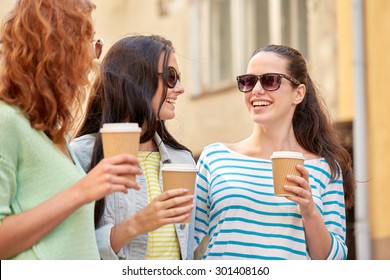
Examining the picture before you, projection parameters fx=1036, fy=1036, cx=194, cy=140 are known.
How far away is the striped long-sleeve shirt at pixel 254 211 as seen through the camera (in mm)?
4016

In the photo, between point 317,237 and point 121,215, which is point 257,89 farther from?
point 121,215

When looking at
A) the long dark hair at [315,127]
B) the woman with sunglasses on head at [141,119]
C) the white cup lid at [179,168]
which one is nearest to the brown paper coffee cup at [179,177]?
the white cup lid at [179,168]

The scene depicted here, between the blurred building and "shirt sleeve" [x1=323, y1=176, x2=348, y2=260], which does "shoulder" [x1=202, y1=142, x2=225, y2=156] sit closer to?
"shirt sleeve" [x1=323, y1=176, x2=348, y2=260]

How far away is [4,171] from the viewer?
3064 mm

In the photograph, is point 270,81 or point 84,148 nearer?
point 84,148

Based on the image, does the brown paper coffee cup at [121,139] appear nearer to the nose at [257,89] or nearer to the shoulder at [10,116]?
the shoulder at [10,116]

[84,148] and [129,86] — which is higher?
[129,86]

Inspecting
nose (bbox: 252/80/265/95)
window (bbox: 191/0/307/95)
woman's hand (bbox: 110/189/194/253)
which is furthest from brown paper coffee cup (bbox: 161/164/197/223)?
window (bbox: 191/0/307/95)

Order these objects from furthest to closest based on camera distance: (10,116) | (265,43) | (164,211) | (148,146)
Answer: (265,43) < (148,146) < (164,211) < (10,116)

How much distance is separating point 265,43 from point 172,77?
8121 mm

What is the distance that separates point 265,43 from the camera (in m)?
12.0

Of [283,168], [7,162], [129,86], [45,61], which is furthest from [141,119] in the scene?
[7,162]

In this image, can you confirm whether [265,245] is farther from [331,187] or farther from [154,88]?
[154,88]
